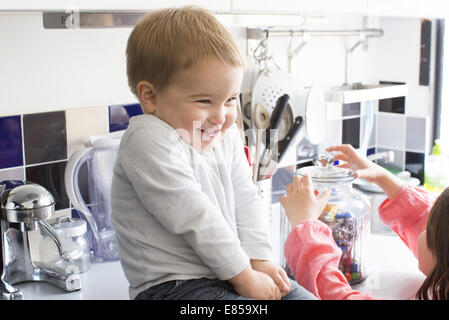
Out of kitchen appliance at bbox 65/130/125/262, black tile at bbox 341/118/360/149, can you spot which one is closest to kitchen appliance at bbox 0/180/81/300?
kitchen appliance at bbox 65/130/125/262

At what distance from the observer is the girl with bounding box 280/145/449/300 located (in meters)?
1.04

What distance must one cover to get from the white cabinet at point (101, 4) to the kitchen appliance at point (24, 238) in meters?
0.38

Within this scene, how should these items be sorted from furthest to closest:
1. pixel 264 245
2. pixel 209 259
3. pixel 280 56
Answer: pixel 280 56 → pixel 264 245 → pixel 209 259

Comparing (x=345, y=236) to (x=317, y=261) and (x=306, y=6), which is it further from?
(x=306, y=6)

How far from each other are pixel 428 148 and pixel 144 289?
58.7 inches

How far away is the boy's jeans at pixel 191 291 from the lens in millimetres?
986

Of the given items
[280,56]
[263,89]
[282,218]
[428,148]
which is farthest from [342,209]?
[428,148]

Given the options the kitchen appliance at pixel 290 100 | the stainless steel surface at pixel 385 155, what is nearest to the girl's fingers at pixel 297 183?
the kitchen appliance at pixel 290 100

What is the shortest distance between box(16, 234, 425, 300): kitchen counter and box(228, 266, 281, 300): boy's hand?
362mm

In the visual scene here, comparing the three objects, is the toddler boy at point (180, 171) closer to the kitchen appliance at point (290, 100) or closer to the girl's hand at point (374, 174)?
the girl's hand at point (374, 174)

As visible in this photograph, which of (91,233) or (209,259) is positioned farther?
(91,233)

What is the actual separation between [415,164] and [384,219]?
800 mm

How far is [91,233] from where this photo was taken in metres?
1.48

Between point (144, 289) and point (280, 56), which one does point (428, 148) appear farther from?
point (144, 289)
